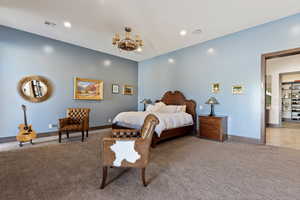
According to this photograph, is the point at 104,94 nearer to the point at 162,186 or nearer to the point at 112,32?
the point at 112,32

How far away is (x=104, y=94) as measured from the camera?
18.9ft

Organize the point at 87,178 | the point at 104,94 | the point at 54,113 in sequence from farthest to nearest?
A: 1. the point at 104,94
2. the point at 54,113
3. the point at 87,178

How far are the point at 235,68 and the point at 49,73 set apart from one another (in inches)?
232

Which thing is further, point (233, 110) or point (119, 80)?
point (119, 80)

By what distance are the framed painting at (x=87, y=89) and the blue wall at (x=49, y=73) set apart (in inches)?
6.5

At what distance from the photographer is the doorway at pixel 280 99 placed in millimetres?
4316

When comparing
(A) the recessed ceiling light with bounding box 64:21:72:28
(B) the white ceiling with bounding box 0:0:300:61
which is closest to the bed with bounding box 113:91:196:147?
(B) the white ceiling with bounding box 0:0:300:61

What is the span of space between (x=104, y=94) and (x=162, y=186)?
15.4 feet

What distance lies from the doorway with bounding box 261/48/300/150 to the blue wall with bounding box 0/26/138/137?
5374mm

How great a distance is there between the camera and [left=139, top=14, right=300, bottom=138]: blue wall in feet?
11.4

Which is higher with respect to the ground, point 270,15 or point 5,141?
point 270,15

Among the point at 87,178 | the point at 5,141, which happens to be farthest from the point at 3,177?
the point at 5,141

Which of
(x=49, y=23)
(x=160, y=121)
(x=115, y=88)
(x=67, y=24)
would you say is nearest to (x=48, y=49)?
(x=49, y=23)

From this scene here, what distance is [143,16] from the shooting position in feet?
10.7
